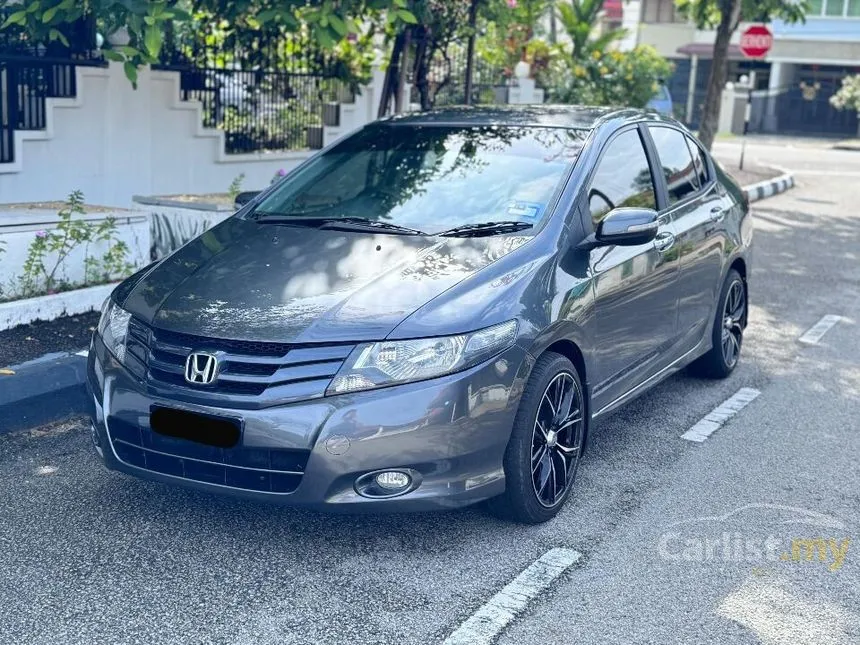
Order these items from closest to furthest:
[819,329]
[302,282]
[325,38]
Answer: [302,282]
[325,38]
[819,329]

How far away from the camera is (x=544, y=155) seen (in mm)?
5492

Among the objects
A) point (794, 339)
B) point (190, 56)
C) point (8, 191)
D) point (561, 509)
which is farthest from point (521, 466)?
point (190, 56)

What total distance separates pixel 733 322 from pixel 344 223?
306 centimetres

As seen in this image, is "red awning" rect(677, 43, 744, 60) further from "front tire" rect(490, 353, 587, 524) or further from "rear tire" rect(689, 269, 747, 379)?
"front tire" rect(490, 353, 587, 524)

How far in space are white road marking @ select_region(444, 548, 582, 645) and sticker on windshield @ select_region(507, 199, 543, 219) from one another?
58.1 inches

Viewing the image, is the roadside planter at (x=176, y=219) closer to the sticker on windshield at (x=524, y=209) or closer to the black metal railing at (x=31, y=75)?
the black metal railing at (x=31, y=75)

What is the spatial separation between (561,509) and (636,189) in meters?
1.80

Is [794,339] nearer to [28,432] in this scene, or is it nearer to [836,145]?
[28,432]

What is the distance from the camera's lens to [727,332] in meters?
7.14

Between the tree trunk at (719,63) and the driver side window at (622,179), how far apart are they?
1195 centimetres

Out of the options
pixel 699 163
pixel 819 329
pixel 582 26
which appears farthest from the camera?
pixel 582 26

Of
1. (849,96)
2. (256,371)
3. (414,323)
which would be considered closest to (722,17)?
(414,323)

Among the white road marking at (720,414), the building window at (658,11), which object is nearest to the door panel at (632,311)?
the white road marking at (720,414)

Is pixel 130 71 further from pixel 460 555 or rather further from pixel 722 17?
pixel 722 17
